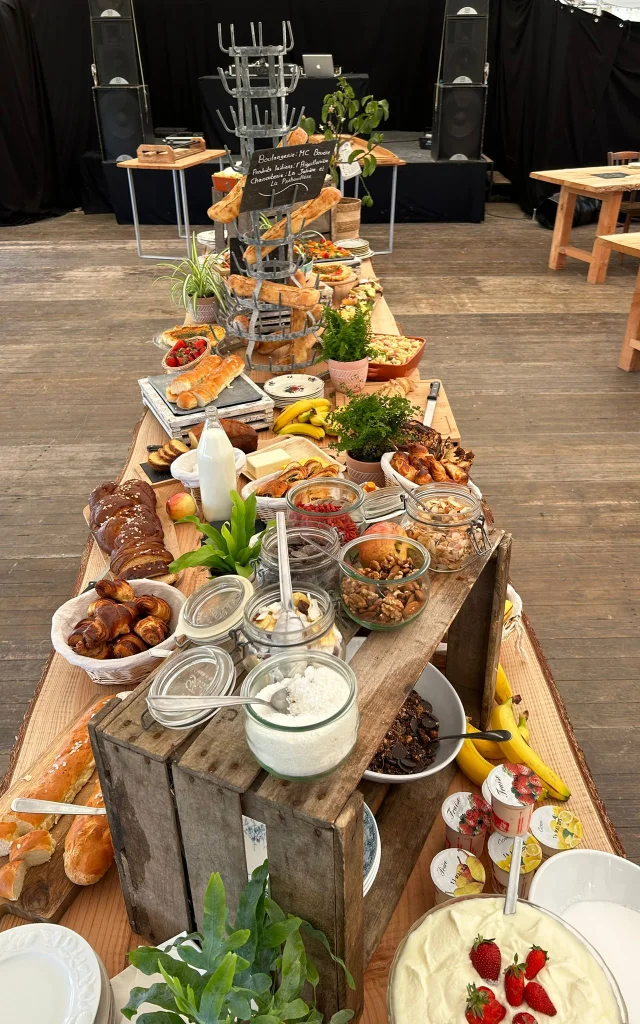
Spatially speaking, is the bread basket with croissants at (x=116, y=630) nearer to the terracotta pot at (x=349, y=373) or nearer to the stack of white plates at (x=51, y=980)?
the stack of white plates at (x=51, y=980)

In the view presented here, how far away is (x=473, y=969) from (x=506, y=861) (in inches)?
12.8

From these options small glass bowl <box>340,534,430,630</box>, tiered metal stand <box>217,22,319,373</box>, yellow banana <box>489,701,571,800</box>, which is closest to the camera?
small glass bowl <box>340,534,430,630</box>

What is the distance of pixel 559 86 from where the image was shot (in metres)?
7.83

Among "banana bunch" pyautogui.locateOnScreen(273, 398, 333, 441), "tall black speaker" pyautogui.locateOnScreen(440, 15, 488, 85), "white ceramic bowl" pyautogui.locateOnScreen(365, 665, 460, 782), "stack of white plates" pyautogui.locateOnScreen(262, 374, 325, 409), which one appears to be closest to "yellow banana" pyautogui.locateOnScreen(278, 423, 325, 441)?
"banana bunch" pyautogui.locateOnScreen(273, 398, 333, 441)

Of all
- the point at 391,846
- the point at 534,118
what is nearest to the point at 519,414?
the point at 391,846

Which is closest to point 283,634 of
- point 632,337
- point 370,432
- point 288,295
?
point 370,432

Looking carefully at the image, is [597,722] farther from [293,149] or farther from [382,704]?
[293,149]

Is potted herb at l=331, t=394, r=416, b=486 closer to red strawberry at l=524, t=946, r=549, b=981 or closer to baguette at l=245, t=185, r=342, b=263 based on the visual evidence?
baguette at l=245, t=185, r=342, b=263

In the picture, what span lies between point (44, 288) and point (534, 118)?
5.80 metres

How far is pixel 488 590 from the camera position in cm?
127

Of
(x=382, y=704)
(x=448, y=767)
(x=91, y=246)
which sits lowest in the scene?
(x=91, y=246)

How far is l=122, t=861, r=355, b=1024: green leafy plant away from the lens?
649mm

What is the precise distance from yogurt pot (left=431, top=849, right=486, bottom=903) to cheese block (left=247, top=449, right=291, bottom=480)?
0.95m

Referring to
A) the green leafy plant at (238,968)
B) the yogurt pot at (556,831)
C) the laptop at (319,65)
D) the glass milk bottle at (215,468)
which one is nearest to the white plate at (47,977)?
the green leafy plant at (238,968)
